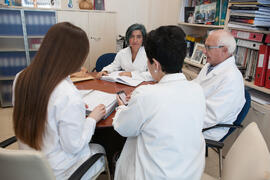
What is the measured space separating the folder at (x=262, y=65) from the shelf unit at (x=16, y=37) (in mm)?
2784

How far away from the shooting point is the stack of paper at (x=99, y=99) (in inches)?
53.3

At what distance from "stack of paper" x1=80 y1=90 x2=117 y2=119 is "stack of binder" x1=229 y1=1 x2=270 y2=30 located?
1.45 m

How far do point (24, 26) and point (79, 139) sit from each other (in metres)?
2.62

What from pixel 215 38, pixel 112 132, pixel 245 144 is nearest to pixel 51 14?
pixel 112 132

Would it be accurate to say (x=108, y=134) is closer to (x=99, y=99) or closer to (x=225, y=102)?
(x=99, y=99)

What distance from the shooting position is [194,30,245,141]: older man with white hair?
161 cm

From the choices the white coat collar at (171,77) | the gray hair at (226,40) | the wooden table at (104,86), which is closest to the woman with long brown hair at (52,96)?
the white coat collar at (171,77)

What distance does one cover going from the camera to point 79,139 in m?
1.04

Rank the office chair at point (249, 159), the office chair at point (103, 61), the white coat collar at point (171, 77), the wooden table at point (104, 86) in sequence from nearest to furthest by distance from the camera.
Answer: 1. the office chair at point (249, 159)
2. the white coat collar at point (171, 77)
3. the wooden table at point (104, 86)
4. the office chair at point (103, 61)

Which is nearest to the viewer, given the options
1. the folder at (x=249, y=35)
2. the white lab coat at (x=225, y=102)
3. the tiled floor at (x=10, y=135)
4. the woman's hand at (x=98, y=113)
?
the woman's hand at (x=98, y=113)

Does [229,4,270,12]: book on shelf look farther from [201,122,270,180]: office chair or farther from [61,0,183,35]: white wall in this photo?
[61,0,183,35]: white wall

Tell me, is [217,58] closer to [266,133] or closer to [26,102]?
[266,133]

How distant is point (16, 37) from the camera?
2988 mm

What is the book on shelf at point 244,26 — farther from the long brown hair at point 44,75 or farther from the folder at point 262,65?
the long brown hair at point 44,75
